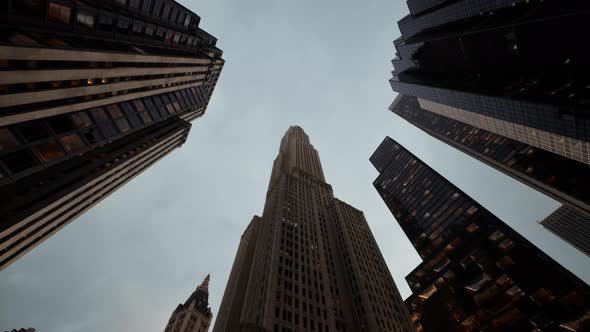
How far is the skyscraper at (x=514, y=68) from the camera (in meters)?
48.7

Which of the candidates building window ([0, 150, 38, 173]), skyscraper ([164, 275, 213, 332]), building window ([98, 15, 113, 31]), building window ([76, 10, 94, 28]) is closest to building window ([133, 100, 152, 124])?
building window ([98, 15, 113, 31])

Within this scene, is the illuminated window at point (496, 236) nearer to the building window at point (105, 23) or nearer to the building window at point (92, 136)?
the building window at point (92, 136)

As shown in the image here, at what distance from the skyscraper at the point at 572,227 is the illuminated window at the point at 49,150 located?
189m

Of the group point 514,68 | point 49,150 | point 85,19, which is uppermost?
point 514,68

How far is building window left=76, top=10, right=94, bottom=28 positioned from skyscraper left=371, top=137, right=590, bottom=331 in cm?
8949

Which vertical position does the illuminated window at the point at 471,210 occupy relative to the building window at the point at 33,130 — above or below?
above

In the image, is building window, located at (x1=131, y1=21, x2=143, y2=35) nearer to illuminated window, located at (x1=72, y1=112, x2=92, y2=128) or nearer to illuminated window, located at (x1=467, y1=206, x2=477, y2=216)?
illuminated window, located at (x1=72, y1=112, x2=92, y2=128)

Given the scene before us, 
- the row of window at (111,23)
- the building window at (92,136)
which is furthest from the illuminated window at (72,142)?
the row of window at (111,23)

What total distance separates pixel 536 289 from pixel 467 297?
45.3 feet

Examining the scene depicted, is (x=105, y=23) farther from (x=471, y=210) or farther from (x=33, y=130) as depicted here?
(x=471, y=210)

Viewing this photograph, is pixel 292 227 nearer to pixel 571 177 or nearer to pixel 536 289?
pixel 536 289

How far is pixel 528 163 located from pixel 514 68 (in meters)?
29.3

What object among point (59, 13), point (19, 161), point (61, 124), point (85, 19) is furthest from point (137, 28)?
point (19, 161)

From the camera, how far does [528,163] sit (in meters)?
77.6
